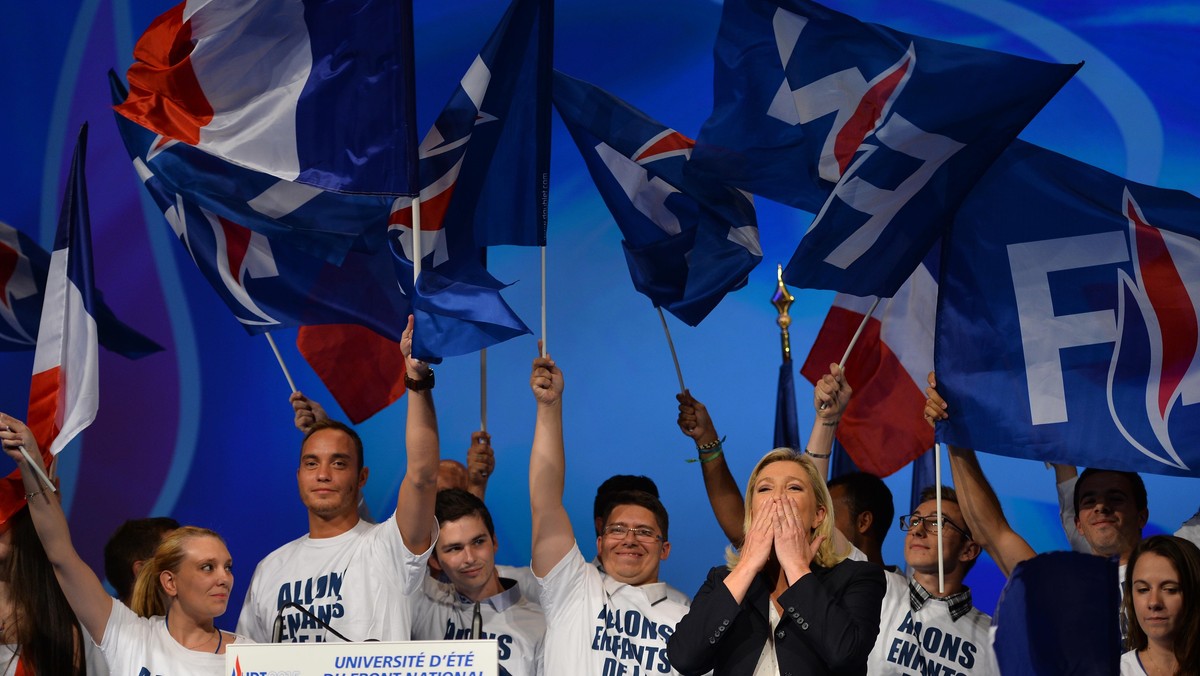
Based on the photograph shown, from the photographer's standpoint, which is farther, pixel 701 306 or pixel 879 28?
pixel 701 306

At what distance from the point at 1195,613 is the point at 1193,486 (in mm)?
3428

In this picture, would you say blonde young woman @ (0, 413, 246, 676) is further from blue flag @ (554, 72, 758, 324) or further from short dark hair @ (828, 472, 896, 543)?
short dark hair @ (828, 472, 896, 543)

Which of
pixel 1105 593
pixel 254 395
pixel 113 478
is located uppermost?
pixel 254 395

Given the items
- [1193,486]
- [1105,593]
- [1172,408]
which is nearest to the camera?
[1105,593]

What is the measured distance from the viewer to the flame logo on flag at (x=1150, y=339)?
4605mm

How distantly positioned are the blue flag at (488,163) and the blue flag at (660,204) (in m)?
0.44

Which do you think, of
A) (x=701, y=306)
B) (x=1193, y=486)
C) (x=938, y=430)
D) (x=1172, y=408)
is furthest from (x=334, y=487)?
(x=1193, y=486)

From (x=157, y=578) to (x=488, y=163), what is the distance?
1.84 m

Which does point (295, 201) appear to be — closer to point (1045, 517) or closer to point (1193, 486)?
point (1045, 517)

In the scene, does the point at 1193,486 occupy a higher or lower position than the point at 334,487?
higher

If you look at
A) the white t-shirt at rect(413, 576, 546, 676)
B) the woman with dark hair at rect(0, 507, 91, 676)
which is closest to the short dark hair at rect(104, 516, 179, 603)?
the woman with dark hair at rect(0, 507, 91, 676)

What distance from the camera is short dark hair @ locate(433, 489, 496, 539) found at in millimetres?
4988

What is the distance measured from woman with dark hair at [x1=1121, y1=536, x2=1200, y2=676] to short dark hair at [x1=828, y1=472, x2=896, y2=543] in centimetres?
108

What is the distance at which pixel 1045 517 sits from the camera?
759 centimetres
